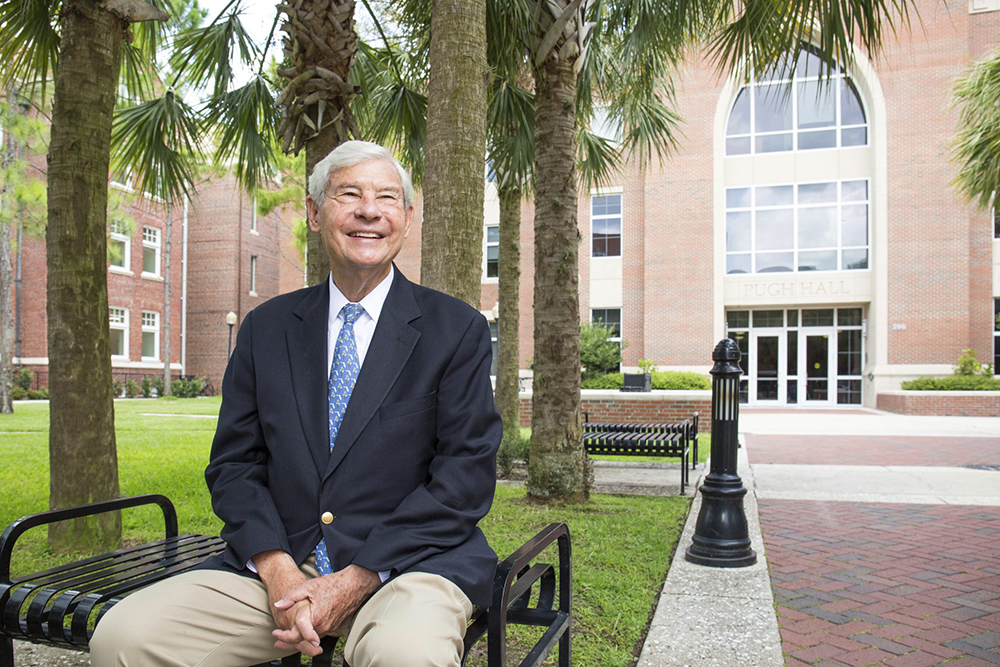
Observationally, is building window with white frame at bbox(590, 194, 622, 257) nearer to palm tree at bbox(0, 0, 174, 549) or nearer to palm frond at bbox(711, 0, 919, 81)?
palm frond at bbox(711, 0, 919, 81)

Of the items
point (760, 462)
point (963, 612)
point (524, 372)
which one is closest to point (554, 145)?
point (963, 612)

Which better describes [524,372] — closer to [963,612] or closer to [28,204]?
[28,204]

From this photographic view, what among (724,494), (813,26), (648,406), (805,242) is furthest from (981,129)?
(805,242)

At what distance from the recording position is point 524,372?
26.8 meters

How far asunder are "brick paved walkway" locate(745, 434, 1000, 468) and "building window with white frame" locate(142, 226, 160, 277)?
81.5 feet

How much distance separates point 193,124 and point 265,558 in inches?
231

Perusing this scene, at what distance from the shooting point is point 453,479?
2.08 meters

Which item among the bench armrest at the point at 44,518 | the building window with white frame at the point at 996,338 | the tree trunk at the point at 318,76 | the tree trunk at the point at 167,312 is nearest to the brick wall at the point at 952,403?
the building window with white frame at the point at 996,338

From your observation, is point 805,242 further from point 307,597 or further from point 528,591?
point 307,597

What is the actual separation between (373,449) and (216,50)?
6.23 m

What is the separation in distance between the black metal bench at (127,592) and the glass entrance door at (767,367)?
24324mm

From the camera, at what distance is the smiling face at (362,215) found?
7.39ft

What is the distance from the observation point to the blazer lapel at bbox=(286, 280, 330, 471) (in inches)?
84.0

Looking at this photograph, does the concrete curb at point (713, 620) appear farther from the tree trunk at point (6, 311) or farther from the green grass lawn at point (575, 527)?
the tree trunk at point (6, 311)
